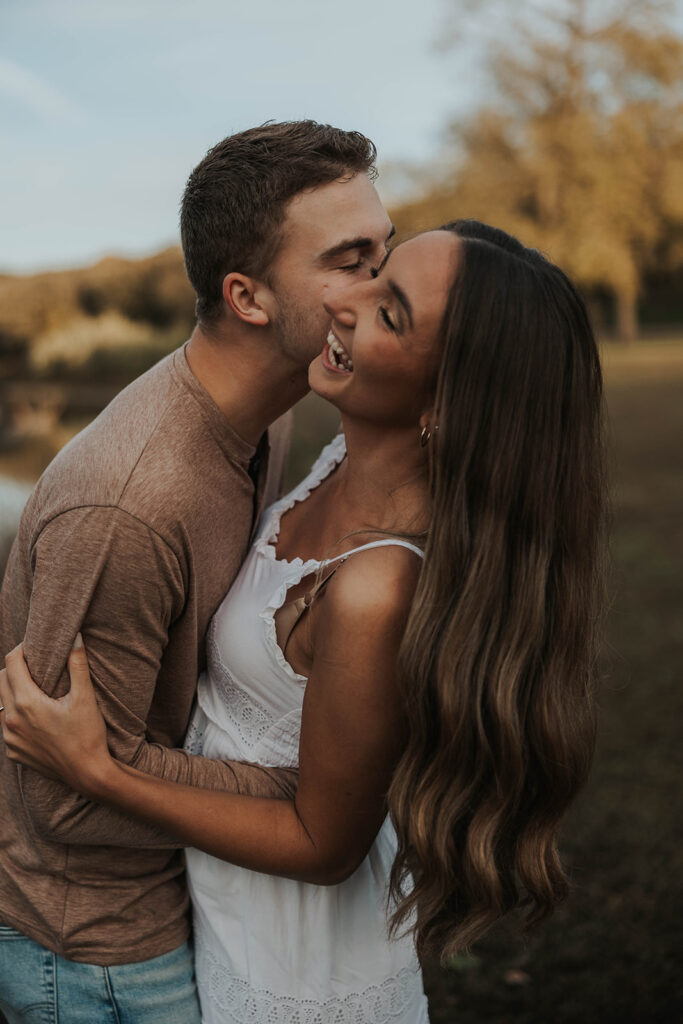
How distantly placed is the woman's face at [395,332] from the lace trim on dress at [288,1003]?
3.92ft

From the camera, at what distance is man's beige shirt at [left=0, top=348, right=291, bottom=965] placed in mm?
1837

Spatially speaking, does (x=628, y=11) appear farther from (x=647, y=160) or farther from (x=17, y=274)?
(x=17, y=274)

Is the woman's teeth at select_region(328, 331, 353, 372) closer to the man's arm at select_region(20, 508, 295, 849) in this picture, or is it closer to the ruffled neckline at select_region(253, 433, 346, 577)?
the ruffled neckline at select_region(253, 433, 346, 577)

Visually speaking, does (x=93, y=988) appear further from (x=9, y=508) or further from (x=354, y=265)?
(x=9, y=508)

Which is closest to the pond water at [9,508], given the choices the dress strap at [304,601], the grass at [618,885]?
the grass at [618,885]

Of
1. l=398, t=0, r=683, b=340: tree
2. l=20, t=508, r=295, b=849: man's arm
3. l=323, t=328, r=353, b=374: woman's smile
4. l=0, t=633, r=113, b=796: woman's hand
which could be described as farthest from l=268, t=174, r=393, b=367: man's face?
l=398, t=0, r=683, b=340: tree

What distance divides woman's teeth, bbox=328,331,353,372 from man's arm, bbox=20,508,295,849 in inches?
21.0

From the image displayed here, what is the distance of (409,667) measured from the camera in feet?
5.76

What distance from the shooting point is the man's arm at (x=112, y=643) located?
1.82 metres

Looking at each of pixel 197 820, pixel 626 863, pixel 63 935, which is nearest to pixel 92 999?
pixel 63 935

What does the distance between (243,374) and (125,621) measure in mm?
607

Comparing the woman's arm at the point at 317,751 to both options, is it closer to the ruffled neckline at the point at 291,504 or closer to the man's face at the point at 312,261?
the ruffled neckline at the point at 291,504

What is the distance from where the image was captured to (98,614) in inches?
73.0

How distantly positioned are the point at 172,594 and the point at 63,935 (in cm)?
74
